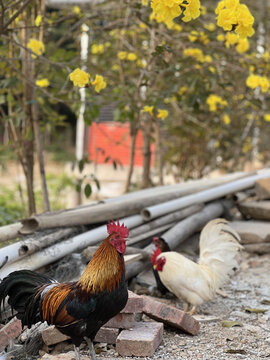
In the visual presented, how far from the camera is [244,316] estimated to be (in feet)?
13.6

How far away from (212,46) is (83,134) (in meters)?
7.99

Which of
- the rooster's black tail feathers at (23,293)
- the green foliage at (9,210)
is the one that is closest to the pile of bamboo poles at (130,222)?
the rooster's black tail feathers at (23,293)

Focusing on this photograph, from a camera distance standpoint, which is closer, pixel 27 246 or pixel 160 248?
pixel 27 246

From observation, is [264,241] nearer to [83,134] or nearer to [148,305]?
[148,305]

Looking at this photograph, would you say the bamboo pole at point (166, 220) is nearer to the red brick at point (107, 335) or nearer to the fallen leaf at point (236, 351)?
the red brick at point (107, 335)

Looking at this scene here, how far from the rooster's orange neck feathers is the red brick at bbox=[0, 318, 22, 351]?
63cm

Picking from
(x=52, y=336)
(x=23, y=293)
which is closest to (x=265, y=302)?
(x=52, y=336)

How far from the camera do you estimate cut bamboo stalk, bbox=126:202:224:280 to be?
467cm

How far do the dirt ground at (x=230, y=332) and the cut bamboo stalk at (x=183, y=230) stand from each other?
0.46 m

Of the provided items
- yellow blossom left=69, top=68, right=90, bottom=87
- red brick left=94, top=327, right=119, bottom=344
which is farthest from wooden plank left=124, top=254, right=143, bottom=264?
yellow blossom left=69, top=68, right=90, bottom=87

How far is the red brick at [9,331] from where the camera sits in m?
3.34

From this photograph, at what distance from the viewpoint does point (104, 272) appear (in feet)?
10.2

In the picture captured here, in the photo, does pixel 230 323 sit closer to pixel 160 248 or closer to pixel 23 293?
pixel 160 248

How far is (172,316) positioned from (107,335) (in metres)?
0.47
